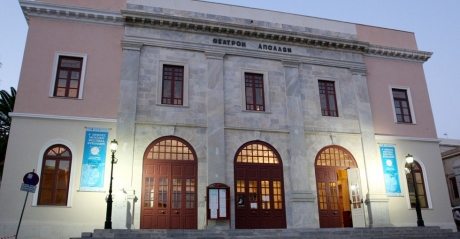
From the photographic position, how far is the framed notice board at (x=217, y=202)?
16203 mm

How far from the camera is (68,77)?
16.9 metres

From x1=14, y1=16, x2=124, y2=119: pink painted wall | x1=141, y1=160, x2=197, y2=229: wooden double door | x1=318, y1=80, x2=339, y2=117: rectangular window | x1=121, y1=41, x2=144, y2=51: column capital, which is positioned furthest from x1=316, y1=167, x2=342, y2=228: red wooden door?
x1=121, y1=41, x2=144, y2=51: column capital

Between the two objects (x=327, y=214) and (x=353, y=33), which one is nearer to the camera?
(x=327, y=214)

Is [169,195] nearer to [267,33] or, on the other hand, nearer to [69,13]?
[69,13]

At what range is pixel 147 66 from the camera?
1786 cm

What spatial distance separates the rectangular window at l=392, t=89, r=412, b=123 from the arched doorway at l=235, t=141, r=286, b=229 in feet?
25.2

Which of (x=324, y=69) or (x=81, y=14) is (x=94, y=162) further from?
(x=324, y=69)

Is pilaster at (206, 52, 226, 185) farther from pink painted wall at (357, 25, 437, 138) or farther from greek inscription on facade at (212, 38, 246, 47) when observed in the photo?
pink painted wall at (357, 25, 437, 138)

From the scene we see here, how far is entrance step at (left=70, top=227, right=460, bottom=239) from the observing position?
43.4ft

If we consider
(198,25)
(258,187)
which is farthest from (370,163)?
(198,25)

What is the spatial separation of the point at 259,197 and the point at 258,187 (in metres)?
0.44

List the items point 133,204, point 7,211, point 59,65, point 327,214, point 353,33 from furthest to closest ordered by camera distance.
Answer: point 353,33 < point 327,214 < point 59,65 < point 133,204 < point 7,211

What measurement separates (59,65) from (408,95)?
17.8 meters

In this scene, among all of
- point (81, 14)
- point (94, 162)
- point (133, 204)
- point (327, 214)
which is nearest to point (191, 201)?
point (133, 204)
